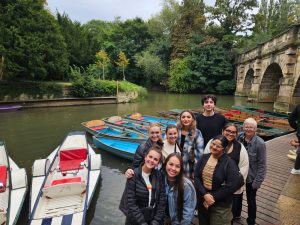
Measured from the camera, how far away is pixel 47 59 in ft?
61.1

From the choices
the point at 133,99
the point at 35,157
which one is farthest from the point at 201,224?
the point at 133,99

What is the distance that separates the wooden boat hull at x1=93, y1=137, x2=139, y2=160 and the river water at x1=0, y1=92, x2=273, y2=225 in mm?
291

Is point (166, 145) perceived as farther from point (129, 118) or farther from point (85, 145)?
point (129, 118)

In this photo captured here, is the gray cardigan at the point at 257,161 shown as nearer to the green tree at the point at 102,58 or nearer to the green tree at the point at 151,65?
the green tree at the point at 102,58

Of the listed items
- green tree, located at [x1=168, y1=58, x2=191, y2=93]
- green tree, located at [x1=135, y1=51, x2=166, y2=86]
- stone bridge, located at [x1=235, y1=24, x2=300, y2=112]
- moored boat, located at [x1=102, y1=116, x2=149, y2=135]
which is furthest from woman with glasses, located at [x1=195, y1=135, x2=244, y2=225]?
green tree, located at [x1=135, y1=51, x2=166, y2=86]

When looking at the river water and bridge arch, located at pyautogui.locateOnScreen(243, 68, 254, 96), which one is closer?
the river water

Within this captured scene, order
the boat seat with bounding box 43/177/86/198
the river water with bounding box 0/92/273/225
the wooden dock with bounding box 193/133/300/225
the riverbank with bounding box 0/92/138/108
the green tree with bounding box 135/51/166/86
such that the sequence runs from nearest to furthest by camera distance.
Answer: the wooden dock with bounding box 193/133/300/225 < the boat seat with bounding box 43/177/86/198 < the river water with bounding box 0/92/273/225 < the riverbank with bounding box 0/92/138/108 < the green tree with bounding box 135/51/166/86

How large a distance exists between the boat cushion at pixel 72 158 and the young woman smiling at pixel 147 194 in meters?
3.91

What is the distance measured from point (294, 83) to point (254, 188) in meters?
13.1

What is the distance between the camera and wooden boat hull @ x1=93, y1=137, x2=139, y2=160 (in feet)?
24.6

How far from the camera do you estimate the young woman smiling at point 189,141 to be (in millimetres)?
2986

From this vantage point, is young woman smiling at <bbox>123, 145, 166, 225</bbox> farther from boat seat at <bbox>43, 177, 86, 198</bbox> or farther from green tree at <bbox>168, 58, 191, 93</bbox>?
green tree at <bbox>168, 58, 191, 93</bbox>

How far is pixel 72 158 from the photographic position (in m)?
6.28

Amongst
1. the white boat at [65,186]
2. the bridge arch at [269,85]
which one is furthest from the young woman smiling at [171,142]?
the bridge arch at [269,85]
